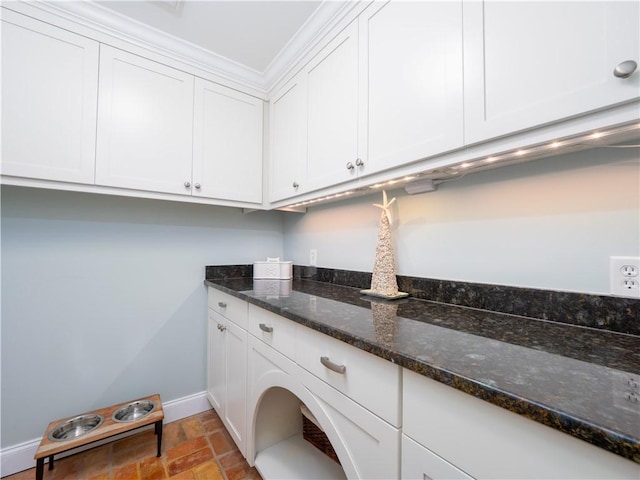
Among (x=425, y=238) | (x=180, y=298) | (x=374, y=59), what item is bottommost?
(x=180, y=298)

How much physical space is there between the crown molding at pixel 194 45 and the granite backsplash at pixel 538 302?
51.3 inches

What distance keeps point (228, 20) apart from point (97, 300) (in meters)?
1.74

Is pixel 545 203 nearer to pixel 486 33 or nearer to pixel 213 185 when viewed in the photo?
pixel 486 33

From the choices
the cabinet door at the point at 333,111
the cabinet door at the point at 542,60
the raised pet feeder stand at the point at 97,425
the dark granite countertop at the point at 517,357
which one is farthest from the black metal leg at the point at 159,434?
the cabinet door at the point at 542,60

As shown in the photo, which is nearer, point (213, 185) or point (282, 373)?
point (282, 373)

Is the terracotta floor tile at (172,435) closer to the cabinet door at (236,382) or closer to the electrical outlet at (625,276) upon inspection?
the cabinet door at (236,382)

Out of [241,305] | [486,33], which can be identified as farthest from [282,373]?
[486,33]

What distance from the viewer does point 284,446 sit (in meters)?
1.43

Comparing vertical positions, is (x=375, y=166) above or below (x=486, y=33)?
below

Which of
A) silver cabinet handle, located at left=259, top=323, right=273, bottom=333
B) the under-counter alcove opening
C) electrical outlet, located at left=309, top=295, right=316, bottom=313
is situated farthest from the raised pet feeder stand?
electrical outlet, located at left=309, top=295, right=316, bottom=313

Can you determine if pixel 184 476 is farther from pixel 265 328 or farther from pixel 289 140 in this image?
pixel 289 140

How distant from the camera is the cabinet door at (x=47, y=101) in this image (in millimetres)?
1207

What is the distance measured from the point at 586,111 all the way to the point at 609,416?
63cm

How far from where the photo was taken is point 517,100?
0.73m
